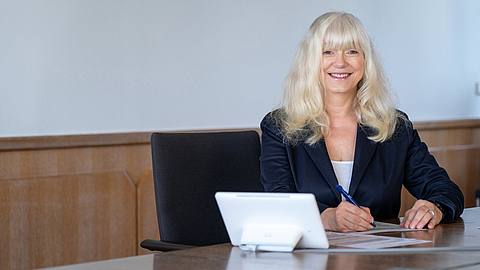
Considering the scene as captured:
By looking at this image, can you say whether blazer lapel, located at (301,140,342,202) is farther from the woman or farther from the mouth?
the mouth

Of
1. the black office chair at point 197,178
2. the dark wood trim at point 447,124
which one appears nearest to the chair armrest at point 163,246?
the black office chair at point 197,178

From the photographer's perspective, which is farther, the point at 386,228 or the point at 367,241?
the point at 386,228

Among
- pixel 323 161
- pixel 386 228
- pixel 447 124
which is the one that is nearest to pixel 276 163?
pixel 323 161

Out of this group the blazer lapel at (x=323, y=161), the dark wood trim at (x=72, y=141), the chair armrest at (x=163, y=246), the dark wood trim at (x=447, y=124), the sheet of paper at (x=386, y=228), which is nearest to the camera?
the sheet of paper at (x=386, y=228)

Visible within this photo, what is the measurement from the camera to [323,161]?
6.61 ft

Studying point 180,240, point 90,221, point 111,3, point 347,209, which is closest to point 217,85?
point 111,3

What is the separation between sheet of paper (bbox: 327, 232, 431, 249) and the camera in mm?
1403

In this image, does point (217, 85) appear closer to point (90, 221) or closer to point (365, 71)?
point (90, 221)

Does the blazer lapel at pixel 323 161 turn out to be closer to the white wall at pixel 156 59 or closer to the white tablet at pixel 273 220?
the white tablet at pixel 273 220

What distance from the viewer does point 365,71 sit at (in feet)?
7.22

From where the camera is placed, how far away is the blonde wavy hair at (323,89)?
2.10 meters

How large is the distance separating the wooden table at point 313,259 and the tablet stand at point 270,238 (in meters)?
0.02

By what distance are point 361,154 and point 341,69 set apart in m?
0.32

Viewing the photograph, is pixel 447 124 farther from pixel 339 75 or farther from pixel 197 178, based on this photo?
pixel 197 178
